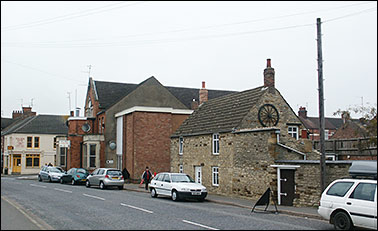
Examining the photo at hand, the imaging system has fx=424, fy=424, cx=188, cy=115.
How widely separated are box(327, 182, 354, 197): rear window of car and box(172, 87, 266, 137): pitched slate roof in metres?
11.4

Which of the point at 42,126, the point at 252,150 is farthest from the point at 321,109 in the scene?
the point at 42,126

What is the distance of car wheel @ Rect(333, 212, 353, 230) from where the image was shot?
12.4m

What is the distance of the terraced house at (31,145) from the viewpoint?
57.4 m

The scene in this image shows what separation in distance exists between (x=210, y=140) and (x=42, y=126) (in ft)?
133

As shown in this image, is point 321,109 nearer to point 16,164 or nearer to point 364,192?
Result: point 364,192

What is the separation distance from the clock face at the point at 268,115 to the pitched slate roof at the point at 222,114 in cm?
75

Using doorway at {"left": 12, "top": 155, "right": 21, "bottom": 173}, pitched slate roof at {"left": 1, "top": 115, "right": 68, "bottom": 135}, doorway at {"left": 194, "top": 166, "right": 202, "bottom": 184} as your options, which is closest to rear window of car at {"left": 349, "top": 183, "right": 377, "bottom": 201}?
doorway at {"left": 194, "top": 166, "right": 202, "bottom": 184}

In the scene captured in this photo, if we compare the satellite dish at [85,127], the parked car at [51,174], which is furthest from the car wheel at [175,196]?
the satellite dish at [85,127]

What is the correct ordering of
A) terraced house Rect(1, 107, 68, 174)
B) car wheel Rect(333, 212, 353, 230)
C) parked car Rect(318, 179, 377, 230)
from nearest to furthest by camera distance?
parked car Rect(318, 179, 377, 230), car wheel Rect(333, 212, 353, 230), terraced house Rect(1, 107, 68, 174)

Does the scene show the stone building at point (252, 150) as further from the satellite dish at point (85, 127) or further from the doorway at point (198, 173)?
the satellite dish at point (85, 127)

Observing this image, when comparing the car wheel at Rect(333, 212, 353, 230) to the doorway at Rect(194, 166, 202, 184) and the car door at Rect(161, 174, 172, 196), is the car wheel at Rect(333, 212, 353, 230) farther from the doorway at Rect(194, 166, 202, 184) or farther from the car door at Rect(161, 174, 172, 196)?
the doorway at Rect(194, 166, 202, 184)

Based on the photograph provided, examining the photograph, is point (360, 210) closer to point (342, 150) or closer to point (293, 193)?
point (293, 193)

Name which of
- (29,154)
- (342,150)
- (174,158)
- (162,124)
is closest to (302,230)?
(342,150)

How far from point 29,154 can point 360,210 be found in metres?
53.5
